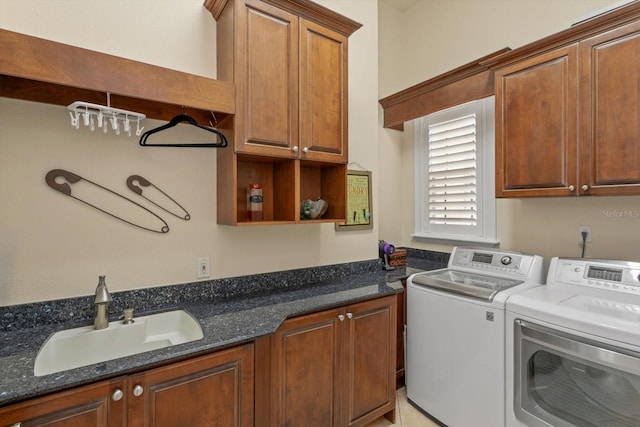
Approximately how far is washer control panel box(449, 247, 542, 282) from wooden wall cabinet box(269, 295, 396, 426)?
2.44 ft

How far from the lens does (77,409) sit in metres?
1.06

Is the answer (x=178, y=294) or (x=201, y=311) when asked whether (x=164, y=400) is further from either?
(x=178, y=294)

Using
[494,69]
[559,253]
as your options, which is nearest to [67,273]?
[494,69]

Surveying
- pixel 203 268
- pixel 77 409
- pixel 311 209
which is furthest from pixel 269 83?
pixel 77 409

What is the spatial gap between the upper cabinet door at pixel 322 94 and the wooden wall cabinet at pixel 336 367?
0.97 meters

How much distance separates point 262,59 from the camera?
174 centimetres

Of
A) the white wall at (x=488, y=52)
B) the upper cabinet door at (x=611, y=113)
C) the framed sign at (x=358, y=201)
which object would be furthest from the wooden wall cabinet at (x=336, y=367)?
the upper cabinet door at (x=611, y=113)

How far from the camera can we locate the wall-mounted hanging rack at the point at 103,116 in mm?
1389

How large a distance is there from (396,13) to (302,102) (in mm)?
2271

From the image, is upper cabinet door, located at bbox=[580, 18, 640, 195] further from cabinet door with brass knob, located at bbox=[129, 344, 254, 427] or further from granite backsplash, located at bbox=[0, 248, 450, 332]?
cabinet door with brass knob, located at bbox=[129, 344, 254, 427]

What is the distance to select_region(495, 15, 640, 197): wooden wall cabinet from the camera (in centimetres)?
161

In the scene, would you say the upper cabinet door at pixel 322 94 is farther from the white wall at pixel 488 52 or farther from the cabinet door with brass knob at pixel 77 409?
the cabinet door with brass knob at pixel 77 409

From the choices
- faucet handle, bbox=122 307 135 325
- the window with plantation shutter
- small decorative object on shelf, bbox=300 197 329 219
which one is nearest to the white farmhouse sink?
faucet handle, bbox=122 307 135 325

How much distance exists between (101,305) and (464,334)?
194 cm
